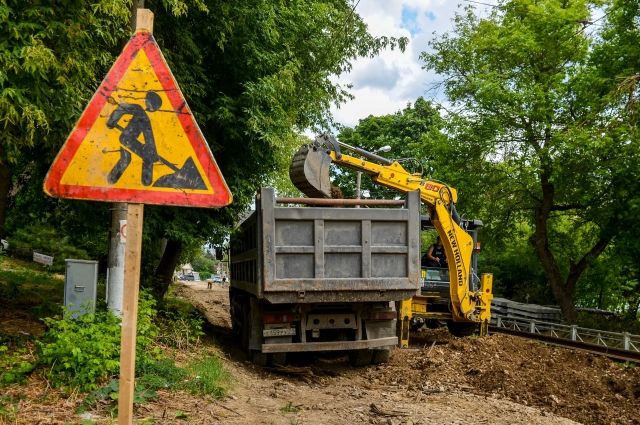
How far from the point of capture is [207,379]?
6781 mm

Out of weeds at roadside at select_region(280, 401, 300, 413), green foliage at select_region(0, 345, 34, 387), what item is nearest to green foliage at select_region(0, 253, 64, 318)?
green foliage at select_region(0, 345, 34, 387)

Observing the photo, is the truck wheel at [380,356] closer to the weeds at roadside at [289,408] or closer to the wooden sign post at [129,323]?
the weeds at roadside at [289,408]

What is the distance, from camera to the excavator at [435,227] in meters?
9.91

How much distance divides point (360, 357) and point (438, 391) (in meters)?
1.98

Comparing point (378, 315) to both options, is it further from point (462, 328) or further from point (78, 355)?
point (462, 328)

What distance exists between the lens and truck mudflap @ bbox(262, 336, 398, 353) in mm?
8828

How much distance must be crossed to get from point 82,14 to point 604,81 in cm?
1409

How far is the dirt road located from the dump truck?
52 cm

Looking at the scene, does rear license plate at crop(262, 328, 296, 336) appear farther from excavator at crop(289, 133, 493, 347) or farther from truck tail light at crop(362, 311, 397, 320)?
excavator at crop(289, 133, 493, 347)

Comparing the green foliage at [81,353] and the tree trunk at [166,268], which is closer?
the green foliage at [81,353]

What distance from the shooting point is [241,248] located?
11430mm

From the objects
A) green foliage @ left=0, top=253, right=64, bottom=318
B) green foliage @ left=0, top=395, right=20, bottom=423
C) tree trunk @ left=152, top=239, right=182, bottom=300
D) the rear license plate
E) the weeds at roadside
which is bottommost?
the weeds at roadside

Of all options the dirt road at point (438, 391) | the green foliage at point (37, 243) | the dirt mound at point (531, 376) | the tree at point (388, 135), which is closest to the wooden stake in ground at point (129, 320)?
the dirt road at point (438, 391)

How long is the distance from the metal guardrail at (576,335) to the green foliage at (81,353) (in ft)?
35.3
